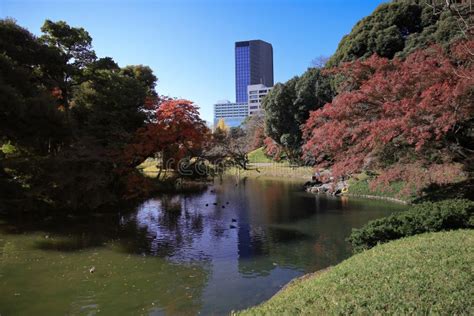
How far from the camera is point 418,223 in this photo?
771 cm

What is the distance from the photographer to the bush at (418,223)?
7.63m

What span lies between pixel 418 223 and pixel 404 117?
3025mm

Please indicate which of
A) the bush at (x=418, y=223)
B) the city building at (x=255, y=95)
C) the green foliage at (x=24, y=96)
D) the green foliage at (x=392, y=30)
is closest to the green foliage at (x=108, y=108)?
the green foliage at (x=24, y=96)

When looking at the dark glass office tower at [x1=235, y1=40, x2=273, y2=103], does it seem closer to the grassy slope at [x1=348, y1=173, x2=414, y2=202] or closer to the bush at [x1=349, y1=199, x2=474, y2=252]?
the grassy slope at [x1=348, y1=173, x2=414, y2=202]

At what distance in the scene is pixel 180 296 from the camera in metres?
7.03

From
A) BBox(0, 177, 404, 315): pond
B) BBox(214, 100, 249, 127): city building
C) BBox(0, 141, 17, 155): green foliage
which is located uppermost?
BBox(214, 100, 249, 127): city building

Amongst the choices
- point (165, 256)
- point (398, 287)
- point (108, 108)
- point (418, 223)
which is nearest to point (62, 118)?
point (108, 108)

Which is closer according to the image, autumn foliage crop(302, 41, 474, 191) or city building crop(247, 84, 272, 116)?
autumn foliage crop(302, 41, 474, 191)

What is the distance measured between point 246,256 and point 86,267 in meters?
3.90

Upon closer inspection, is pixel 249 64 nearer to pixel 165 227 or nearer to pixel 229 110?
pixel 229 110

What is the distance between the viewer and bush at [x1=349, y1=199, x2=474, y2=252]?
7.63m

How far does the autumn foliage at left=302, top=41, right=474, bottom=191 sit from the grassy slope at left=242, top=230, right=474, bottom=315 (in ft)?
14.3

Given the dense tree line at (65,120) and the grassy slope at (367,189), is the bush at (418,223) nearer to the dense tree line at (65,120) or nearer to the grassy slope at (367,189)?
the grassy slope at (367,189)

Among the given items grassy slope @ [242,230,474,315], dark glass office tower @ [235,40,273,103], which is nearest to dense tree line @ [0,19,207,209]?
grassy slope @ [242,230,474,315]
